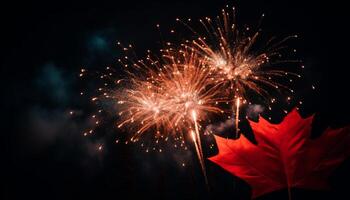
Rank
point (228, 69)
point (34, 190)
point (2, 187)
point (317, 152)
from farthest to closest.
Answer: point (34, 190) < point (2, 187) < point (228, 69) < point (317, 152)

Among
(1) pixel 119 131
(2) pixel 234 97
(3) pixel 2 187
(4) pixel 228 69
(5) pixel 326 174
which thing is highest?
(3) pixel 2 187

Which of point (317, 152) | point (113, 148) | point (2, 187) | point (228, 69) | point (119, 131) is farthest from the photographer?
point (2, 187)

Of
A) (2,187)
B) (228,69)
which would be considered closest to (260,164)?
(228,69)

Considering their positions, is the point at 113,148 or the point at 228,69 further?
the point at 113,148

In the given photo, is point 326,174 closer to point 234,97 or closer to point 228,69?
point 234,97

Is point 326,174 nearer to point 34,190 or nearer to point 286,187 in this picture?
point 286,187

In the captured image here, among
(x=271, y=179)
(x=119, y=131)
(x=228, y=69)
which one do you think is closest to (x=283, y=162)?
(x=271, y=179)

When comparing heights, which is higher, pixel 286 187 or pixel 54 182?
pixel 54 182
